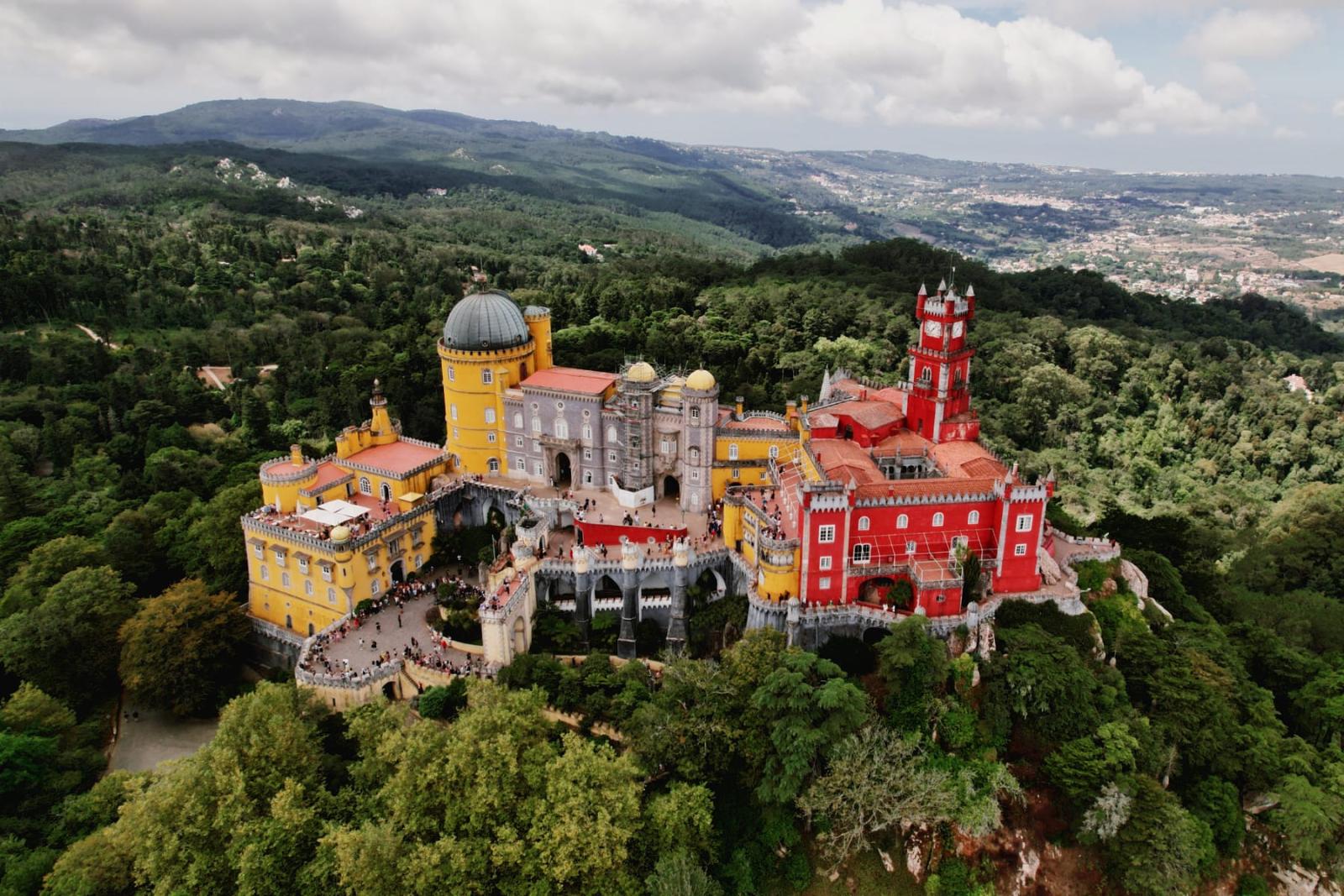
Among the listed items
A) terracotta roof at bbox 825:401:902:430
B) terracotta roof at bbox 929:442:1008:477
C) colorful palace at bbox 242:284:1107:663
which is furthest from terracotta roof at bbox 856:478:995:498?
terracotta roof at bbox 825:401:902:430

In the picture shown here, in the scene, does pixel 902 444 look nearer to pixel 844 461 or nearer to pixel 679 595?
pixel 844 461

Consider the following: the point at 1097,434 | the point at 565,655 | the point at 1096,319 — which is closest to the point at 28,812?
the point at 565,655

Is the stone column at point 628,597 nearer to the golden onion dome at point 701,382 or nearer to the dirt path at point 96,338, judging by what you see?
the golden onion dome at point 701,382

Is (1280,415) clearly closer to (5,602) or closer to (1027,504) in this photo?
(1027,504)

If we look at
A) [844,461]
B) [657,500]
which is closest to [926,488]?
[844,461]

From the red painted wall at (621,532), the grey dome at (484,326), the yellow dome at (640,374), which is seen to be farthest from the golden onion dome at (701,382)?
the grey dome at (484,326)
